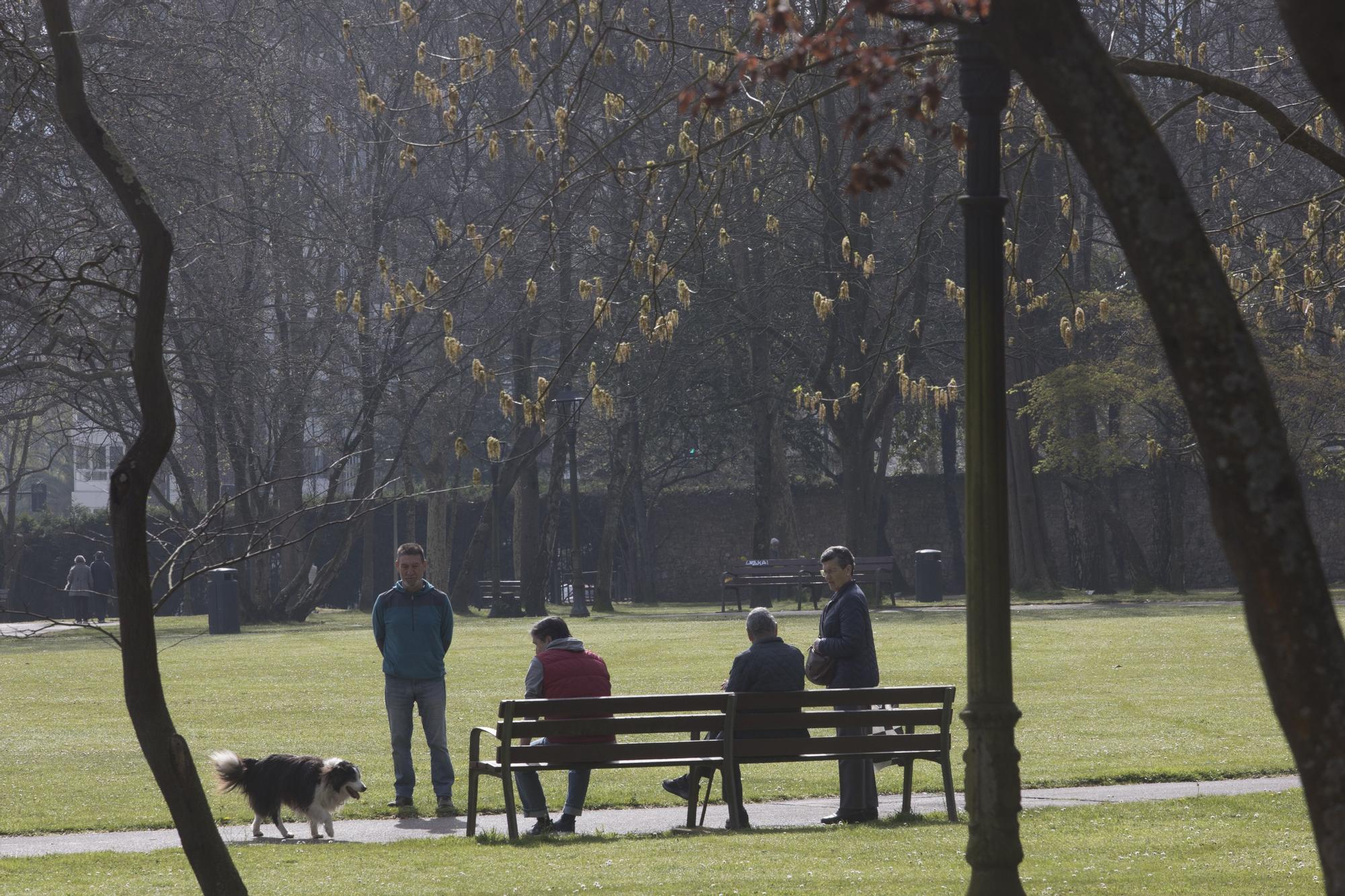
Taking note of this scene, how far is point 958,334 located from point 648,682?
24801mm

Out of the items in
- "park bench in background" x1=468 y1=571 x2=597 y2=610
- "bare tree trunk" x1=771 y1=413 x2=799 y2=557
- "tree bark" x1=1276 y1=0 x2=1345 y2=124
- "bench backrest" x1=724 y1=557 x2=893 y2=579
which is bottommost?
"park bench in background" x1=468 y1=571 x2=597 y2=610

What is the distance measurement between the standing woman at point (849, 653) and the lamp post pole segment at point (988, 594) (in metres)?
5.22

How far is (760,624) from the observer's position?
12.1 meters

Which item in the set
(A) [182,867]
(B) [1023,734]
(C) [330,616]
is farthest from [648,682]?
(C) [330,616]

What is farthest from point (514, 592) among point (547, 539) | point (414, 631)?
point (414, 631)

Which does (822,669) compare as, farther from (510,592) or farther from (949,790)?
(510,592)

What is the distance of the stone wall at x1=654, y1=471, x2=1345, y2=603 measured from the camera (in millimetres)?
50844

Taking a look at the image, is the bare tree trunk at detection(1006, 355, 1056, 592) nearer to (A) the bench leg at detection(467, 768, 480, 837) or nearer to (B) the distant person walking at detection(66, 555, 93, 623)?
(B) the distant person walking at detection(66, 555, 93, 623)

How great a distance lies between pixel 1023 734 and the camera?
54.6 feet

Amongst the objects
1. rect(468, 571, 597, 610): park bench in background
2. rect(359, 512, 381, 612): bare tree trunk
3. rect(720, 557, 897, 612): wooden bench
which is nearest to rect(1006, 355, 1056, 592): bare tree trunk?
rect(720, 557, 897, 612): wooden bench

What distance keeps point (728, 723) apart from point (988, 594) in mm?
5485

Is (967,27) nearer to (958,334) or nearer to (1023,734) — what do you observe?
(1023,734)

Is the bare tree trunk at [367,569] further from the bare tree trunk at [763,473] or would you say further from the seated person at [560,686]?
the seated person at [560,686]

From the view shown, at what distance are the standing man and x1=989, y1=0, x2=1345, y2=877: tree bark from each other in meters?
9.08
